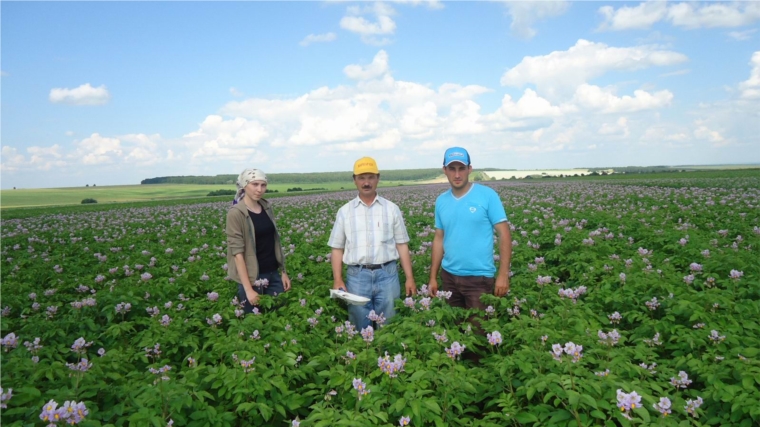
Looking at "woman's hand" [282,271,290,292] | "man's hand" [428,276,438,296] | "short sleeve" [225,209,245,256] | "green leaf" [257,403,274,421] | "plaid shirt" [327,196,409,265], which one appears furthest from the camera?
"woman's hand" [282,271,290,292]

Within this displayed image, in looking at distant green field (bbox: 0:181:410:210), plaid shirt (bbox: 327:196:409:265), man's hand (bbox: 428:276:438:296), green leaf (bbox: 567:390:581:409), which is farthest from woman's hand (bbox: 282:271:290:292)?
distant green field (bbox: 0:181:410:210)

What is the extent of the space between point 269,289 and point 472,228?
319 centimetres

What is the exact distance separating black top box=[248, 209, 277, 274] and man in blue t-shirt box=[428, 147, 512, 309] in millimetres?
2463

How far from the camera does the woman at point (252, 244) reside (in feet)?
18.9

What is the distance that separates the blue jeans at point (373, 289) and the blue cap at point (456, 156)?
1.58 meters

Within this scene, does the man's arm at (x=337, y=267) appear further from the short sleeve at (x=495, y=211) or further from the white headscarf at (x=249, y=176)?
the short sleeve at (x=495, y=211)

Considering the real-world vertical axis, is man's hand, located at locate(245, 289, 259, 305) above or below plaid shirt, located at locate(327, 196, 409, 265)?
below

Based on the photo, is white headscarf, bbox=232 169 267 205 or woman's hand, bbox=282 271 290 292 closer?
white headscarf, bbox=232 169 267 205

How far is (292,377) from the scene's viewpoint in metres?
4.13

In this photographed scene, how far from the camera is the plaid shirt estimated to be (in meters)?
5.64

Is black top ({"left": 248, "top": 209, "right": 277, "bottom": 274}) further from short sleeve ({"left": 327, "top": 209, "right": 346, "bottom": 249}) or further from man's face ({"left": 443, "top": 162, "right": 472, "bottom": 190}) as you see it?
man's face ({"left": 443, "top": 162, "right": 472, "bottom": 190})

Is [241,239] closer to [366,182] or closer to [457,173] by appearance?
[366,182]

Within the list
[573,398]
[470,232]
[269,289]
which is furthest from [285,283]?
[573,398]

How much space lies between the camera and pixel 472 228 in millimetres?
5480
